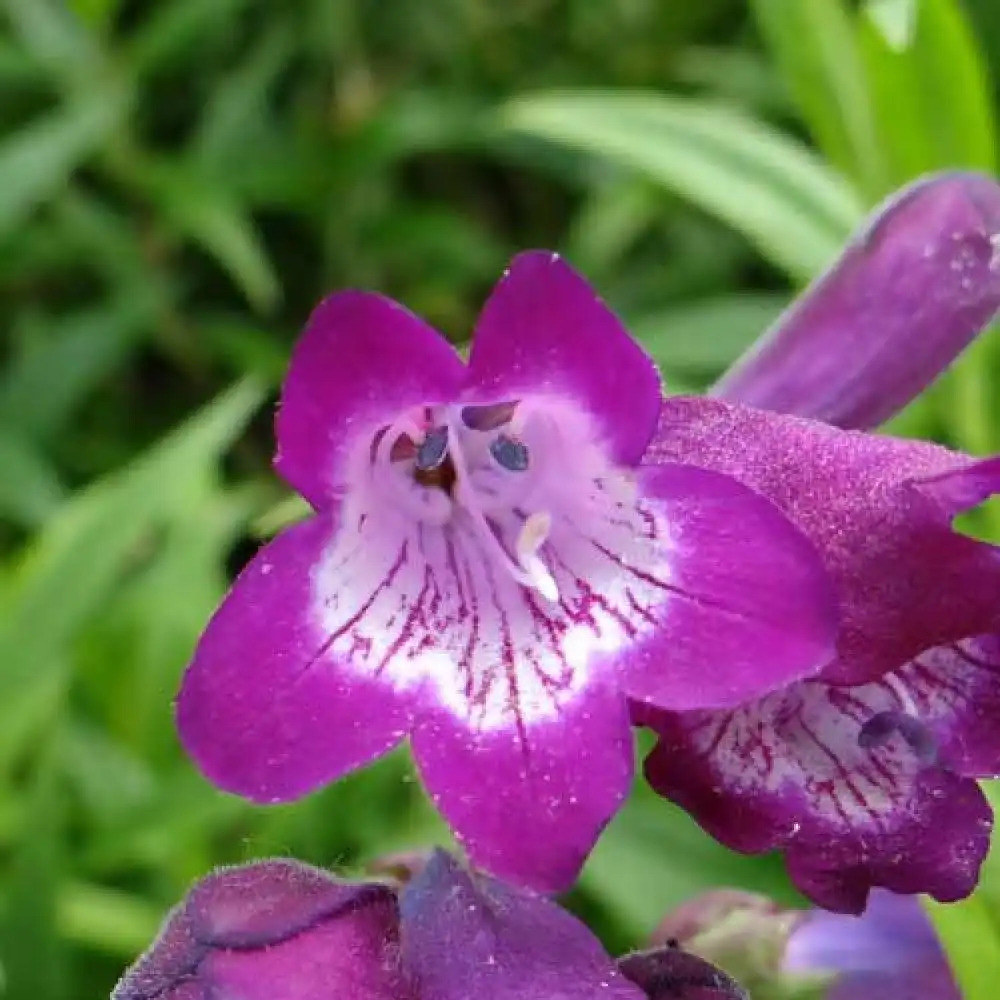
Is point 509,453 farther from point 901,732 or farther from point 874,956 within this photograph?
point 874,956

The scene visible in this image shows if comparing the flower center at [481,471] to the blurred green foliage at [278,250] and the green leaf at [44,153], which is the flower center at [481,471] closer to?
the blurred green foliage at [278,250]

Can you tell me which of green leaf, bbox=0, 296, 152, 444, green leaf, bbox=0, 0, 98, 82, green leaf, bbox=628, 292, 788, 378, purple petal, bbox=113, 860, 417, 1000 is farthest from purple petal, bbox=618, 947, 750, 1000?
green leaf, bbox=0, 0, 98, 82

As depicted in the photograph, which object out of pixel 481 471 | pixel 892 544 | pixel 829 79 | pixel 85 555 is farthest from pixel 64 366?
pixel 892 544

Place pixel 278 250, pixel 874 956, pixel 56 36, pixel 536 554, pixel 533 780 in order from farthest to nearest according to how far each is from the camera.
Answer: pixel 278 250, pixel 56 36, pixel 874 956, pixel 536 554, pixel 533 780

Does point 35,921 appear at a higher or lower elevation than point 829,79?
lower

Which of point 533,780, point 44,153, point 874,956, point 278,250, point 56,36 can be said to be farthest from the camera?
point 278,250

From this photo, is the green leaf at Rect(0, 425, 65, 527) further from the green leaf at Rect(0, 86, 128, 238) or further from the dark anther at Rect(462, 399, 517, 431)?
the dark anther at Rect(462, 399, 517, 431)

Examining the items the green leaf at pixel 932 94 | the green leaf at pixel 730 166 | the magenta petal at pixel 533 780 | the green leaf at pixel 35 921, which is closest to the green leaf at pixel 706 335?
the green leaf at pixel 730 166
